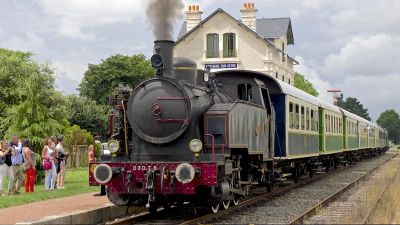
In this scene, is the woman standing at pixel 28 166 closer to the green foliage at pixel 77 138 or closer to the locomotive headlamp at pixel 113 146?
the locomotive headlamp at pixel 113 146

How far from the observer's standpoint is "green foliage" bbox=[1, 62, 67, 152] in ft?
68.3

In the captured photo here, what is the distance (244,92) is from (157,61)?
3.04 m

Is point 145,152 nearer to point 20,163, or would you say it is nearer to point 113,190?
point 113,190

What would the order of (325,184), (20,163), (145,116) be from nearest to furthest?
(145,116) → (20,163) → (325,184)

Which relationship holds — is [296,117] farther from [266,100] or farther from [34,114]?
[34,114]

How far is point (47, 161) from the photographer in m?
16.3

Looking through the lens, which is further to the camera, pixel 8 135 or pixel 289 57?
pixel 289 57

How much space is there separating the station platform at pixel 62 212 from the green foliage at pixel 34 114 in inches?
291

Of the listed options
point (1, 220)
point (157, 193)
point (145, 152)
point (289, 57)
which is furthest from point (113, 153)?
point (289, 57)

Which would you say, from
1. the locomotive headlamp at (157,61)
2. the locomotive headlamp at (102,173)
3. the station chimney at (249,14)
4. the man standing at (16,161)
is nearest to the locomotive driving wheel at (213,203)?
the locomotive headlamp at (102,173)

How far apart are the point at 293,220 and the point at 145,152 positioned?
3131mm

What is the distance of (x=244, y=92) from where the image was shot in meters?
13.9

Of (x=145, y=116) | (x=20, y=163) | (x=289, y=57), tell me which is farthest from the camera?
(x=289, y=57)

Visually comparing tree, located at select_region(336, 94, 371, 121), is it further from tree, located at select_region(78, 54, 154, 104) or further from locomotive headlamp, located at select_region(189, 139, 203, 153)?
locomotive headlamp, located at select_region(189, 139, 203, 153)
